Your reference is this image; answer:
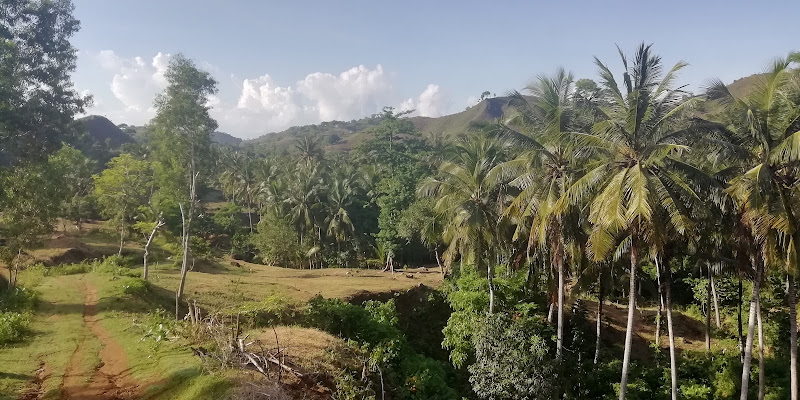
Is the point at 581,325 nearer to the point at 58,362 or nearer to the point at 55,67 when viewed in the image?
the point at 58,362

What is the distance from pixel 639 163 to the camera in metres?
11.3

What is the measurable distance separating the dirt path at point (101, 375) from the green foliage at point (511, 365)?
31.6ft

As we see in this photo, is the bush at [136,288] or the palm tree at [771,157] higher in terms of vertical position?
the palm tree at [771,157]

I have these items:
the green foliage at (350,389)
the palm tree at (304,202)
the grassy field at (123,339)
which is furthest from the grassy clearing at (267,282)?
the green foliage at (350,389)

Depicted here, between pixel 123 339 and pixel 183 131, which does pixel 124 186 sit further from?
pixel 123 339

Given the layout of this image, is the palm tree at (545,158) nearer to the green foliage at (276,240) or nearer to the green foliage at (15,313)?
the green foliage at (15,313)

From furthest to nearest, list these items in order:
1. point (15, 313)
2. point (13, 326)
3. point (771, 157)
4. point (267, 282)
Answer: point (267, 282), point (15, 313), point (13, 326), point (771, 157)

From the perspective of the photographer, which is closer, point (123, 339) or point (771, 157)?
point (771, 157)

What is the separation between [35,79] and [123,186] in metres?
9.76

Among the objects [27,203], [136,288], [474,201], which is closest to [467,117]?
[474,201]

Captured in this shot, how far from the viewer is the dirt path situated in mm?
10039

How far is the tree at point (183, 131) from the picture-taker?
19188 mm

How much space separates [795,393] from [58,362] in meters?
18.2

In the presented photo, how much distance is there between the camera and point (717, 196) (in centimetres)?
1211
